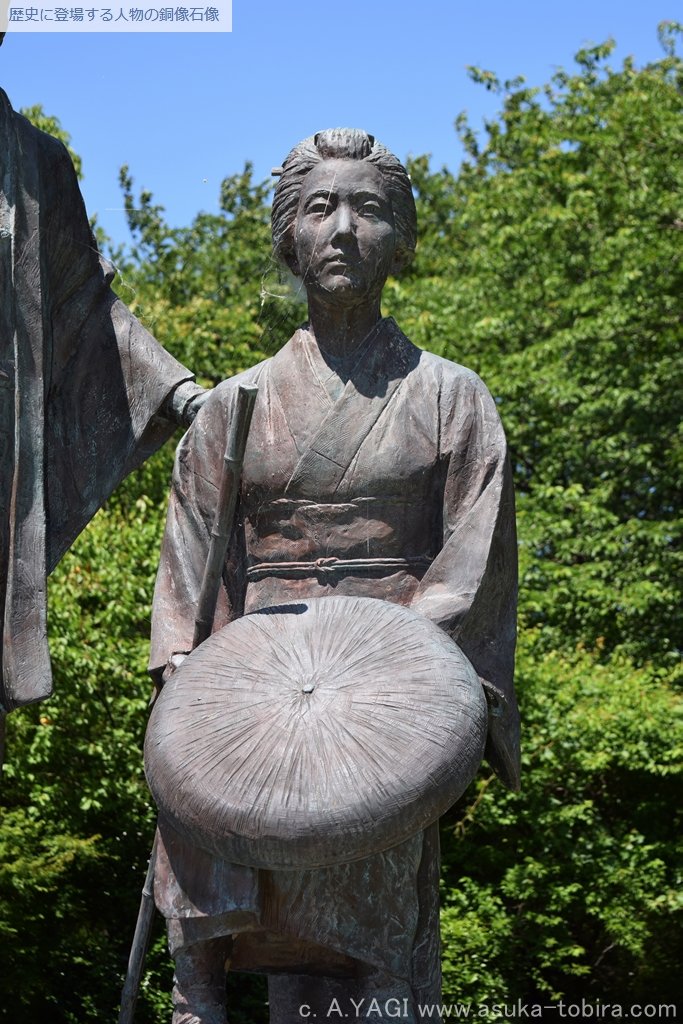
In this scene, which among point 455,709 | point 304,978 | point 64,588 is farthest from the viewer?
point 64,588

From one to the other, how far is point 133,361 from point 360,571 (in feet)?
3.61

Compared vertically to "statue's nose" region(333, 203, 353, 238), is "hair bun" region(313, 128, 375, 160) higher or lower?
higher

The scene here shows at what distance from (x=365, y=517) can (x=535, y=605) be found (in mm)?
8559

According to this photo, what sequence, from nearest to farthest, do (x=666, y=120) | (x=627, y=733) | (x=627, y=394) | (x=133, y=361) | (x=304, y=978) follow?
(x=304, y=978), (x=133, y=361), (x=627, y=733), (x=627, y=394), (x=666, y=120)

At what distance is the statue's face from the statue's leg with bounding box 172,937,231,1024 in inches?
79.9

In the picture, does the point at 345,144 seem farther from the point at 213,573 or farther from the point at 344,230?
the point at 213,573

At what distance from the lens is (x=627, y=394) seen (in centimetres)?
1475

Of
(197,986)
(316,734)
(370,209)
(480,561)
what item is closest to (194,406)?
(370,209)

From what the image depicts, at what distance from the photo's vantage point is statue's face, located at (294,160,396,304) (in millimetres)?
5082

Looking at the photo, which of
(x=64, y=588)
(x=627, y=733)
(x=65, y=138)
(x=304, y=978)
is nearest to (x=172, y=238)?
(x=65, y=138)

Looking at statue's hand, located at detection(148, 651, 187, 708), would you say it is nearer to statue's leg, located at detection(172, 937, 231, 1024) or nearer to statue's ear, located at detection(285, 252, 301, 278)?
statue's leg, located at detection(172, 937, 231, 1024)

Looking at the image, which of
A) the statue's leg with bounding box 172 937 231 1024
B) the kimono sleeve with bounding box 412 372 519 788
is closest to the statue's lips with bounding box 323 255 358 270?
the kimono sleeve with bounding box 412 372 519 788

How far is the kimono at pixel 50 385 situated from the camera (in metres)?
4.81

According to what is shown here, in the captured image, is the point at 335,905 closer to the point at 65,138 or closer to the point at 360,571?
the point at 360,571
